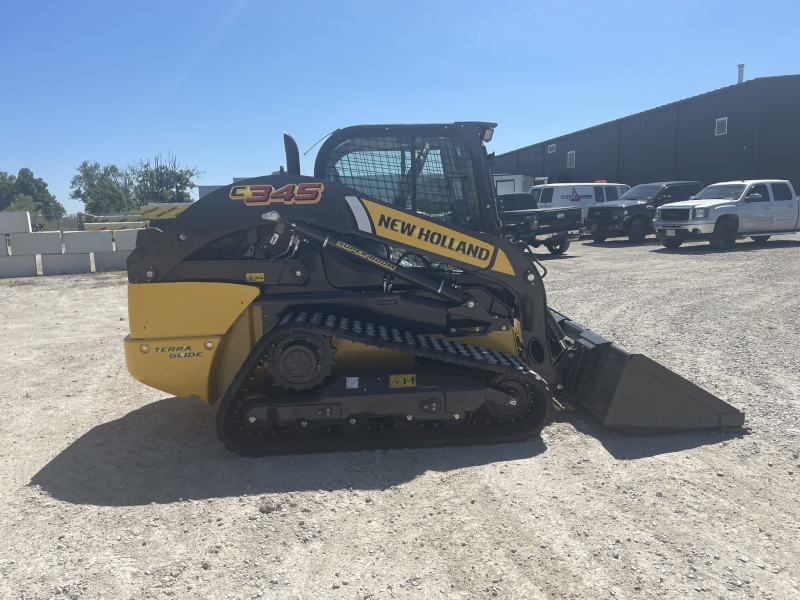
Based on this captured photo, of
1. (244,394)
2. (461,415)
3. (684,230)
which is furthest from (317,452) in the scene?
(684,230)

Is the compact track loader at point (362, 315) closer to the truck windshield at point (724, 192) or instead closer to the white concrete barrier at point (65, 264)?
the white concrete barrier at point (65, 264)

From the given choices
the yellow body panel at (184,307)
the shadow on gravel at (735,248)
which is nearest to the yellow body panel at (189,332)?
the yellow body panel at (184,307)

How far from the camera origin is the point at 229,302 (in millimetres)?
4445

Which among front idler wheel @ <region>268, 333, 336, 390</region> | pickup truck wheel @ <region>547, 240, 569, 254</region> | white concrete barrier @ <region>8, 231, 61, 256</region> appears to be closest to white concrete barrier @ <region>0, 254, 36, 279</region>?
white concrete barrier @ <region>8, 231, 61, 256</region>

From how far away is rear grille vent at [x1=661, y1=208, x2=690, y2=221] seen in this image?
1725cm

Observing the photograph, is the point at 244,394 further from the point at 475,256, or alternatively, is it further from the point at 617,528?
the point at 617,528

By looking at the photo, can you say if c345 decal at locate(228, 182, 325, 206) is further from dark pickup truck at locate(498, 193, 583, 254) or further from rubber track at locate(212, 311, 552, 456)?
dark pickup truck at locate(498, 193, 583, 254)

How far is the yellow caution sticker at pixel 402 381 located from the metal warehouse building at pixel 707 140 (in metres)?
28.0

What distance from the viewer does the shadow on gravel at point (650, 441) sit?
4.31 meters

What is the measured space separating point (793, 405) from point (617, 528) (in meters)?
2.81

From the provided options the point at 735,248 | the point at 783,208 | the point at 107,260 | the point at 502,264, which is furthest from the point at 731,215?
the point at 107,260

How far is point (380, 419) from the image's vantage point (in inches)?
183

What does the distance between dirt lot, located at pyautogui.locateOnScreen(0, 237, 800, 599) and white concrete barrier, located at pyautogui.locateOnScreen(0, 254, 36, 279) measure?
1257cm

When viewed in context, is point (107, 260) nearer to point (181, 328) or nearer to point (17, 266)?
point (17, 266)
